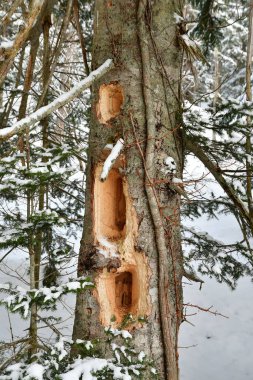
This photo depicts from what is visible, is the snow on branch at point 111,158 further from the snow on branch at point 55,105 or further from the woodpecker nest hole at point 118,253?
the snow on branch at point 55,105

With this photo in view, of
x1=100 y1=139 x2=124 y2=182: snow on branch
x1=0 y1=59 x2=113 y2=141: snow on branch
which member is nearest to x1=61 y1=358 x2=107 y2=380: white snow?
x1=100 y1=139 x2=124 y2=182: snow on branch

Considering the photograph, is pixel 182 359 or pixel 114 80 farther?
pixel 182 359

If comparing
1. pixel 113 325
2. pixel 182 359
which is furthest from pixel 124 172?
pixel 182 359

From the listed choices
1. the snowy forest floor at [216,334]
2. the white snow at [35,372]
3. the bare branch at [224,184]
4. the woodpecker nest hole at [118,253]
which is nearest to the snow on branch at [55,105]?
the woodpecker nest hole at [118,253]

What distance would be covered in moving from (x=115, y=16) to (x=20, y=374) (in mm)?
2410

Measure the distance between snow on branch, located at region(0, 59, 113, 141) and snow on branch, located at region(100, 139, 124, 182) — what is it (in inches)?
16.0

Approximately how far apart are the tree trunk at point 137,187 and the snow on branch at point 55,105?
18cm

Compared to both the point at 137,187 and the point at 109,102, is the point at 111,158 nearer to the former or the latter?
the point at 137,187

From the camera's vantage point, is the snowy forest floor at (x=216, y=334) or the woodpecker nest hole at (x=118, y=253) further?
the snowy forest floor at (x=216, y=334)

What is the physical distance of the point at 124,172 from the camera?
2617 millimetres

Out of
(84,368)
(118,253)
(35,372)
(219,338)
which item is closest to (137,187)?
(118,253)

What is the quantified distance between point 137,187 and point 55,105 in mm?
733

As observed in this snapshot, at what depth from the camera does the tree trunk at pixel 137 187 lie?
99.4 inches

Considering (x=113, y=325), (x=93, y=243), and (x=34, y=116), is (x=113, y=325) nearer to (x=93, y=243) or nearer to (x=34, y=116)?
(x=93, y=243)
